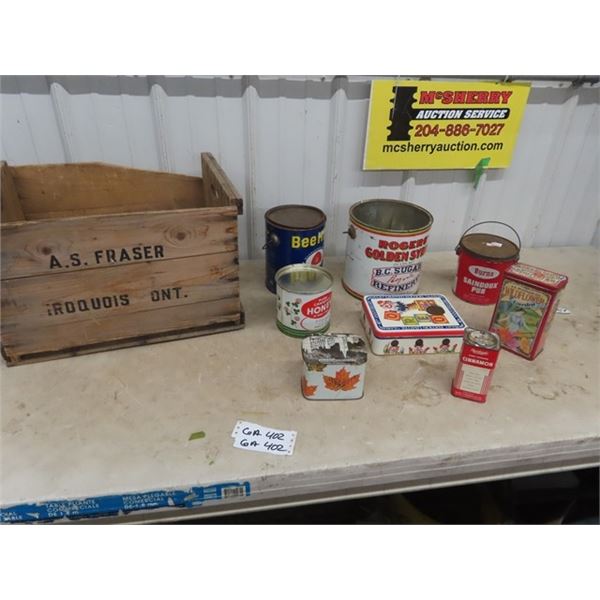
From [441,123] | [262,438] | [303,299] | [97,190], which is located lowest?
[262,438]

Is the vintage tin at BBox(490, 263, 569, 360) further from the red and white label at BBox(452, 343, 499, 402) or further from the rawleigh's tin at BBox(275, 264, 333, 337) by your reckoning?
the rawleigh's tin at BBox(275, 264, 333, 337)

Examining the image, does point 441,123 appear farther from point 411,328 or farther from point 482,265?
point 411,328

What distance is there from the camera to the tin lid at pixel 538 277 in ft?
2.54

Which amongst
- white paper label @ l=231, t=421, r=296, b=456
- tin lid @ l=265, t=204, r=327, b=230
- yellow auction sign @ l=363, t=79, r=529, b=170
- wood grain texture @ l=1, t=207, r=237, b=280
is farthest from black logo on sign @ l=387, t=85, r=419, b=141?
white paper label @ l=231, t=421, r=296, b=456

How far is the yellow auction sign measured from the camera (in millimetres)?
981

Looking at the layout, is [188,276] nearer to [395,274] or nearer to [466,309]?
[395,274]

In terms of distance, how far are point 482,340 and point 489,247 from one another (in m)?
0.34

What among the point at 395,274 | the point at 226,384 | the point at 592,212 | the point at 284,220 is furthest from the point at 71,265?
the point at 592,212

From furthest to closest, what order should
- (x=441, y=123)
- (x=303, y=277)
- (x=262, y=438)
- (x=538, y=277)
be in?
(x=441, y=123), (x=303, y=277), (x=538, y=277), (x=262, y=438)

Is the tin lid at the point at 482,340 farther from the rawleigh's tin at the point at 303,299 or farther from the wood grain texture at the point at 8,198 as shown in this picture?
the wood grain texture at the point at 8,198

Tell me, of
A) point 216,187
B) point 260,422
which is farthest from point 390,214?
point 260,422

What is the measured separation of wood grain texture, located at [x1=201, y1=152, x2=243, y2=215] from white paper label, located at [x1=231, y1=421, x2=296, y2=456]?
1.10 feet

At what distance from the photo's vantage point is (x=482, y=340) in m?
0.73

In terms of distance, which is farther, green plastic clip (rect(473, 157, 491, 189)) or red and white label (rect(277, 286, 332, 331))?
green plastic clip (rect(473, 157, 491, 189))
